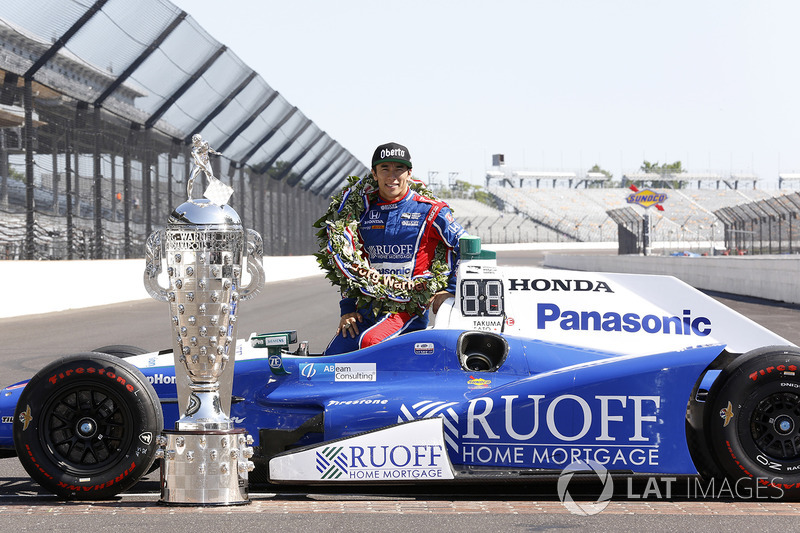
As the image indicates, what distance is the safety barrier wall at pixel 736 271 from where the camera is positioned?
22.4 meters

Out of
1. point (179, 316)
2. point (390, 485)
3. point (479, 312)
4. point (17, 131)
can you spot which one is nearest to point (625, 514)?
point (390, 485)

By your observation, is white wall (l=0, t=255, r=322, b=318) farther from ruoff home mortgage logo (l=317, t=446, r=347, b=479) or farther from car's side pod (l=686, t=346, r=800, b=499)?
car's side pod (l=686, t=346, r=800, b=499)

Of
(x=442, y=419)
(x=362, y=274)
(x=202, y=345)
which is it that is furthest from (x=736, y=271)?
(x=202, y=345)

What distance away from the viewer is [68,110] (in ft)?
60.3

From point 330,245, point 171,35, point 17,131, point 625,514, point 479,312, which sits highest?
point 171,35

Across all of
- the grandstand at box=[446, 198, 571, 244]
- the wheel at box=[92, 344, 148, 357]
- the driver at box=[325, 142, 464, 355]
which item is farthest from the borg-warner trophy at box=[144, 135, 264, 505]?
the grandstand at box=[446, 198, 571, 244]

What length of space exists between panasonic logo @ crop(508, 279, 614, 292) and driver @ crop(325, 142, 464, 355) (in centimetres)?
36

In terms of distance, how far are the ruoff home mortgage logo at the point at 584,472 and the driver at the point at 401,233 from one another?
128cm

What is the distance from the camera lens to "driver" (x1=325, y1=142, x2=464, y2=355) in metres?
5.60

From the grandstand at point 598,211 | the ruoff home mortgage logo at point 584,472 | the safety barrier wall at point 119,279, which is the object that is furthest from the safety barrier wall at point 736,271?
the grandstand at point 598,211

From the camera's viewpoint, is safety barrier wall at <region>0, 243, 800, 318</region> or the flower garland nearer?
the flower garland

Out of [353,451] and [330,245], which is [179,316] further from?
[330,245]

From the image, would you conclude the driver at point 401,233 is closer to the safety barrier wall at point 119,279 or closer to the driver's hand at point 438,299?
the driver's hand at point 438,299

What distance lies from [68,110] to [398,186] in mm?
14197
